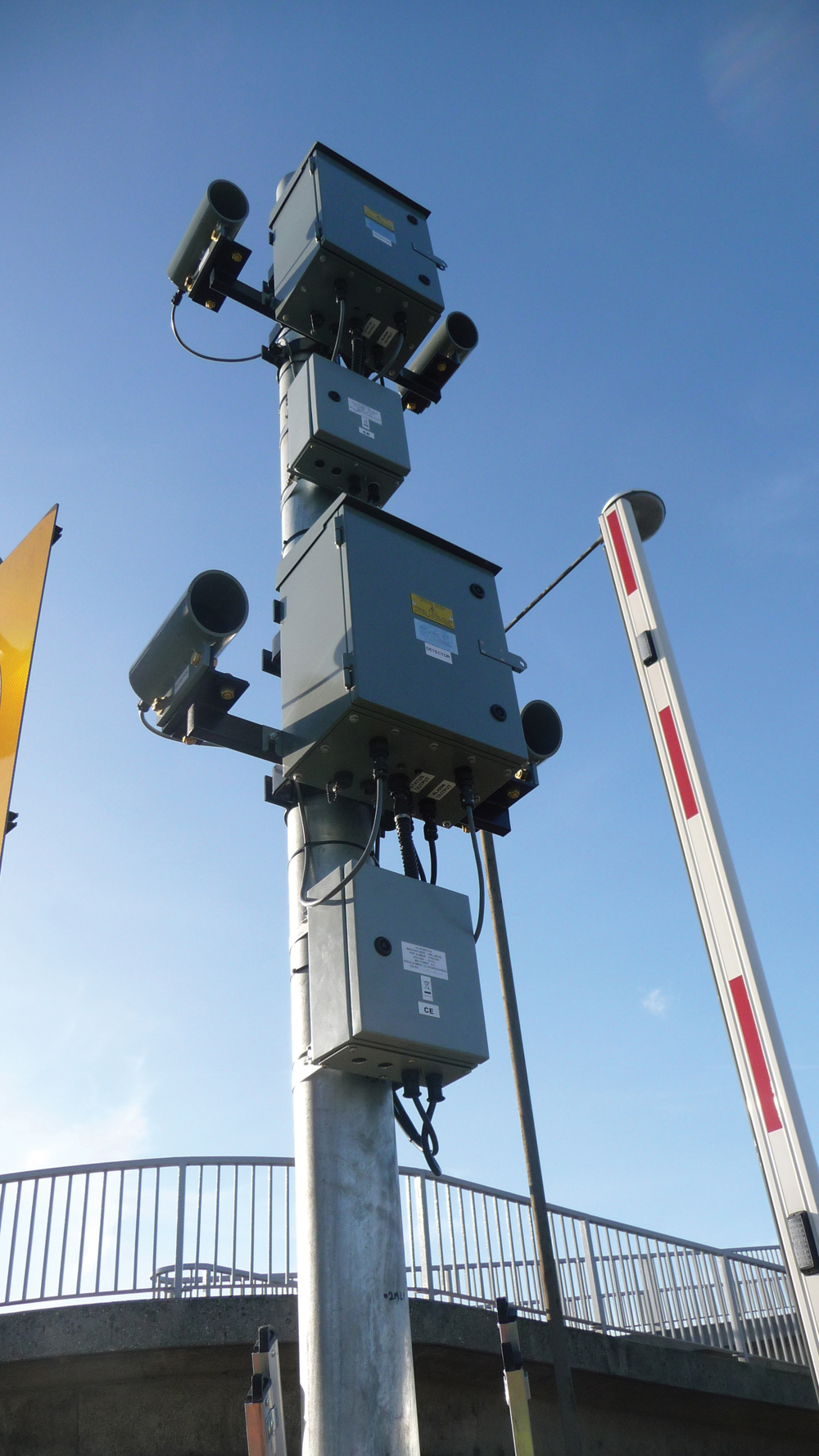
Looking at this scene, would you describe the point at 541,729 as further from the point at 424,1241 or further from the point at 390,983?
the point at 424,1241

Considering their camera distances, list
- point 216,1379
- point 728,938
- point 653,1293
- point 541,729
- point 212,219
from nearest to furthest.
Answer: point 728,938 < point 541,729 < point 212,219 < point 216,1379 < point 653,1293

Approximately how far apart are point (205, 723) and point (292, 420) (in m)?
1.62

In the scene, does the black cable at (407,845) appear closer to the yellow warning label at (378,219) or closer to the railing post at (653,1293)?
the yellow warning label at (378,219)

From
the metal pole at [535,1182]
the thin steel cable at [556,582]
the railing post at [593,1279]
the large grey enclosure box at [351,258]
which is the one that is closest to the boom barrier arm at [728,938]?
the thin steel cable at [556,582]

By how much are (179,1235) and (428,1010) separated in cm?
611

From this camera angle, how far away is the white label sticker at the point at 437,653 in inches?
169

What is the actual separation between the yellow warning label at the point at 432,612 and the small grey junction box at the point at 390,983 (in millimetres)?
1150

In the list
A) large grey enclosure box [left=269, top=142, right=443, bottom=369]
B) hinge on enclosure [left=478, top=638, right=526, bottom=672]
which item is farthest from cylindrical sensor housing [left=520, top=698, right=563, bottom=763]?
large grey enclosure box [left=269, top=142, right=443, bottom=369]

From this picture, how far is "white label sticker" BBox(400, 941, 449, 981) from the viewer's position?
365cm

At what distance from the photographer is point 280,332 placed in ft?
18.8

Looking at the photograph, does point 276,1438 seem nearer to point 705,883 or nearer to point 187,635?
point 705,883

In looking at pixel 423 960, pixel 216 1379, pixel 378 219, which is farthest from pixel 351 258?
pixel 216 1379

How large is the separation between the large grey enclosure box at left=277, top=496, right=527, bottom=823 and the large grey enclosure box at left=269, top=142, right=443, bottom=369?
1.64 m

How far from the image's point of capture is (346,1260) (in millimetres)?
3279
